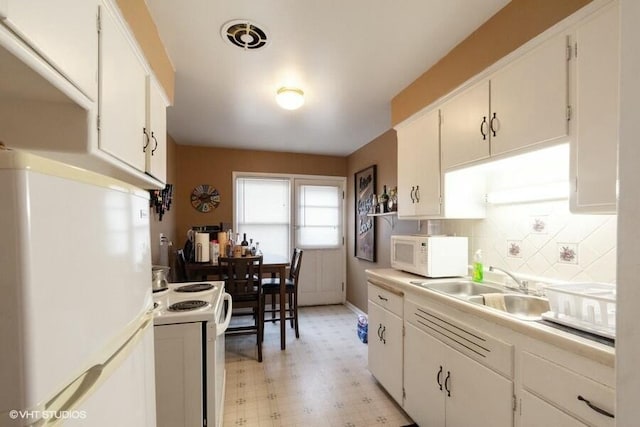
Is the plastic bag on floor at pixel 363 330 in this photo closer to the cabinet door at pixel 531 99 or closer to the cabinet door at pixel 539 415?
the cabinet door at pixel 539 415

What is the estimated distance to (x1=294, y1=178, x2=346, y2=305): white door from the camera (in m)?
4.61

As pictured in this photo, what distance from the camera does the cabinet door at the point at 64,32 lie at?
63cm

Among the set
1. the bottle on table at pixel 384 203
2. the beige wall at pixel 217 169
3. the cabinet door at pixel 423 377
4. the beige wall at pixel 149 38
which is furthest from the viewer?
the beige wall at pixel 217 169

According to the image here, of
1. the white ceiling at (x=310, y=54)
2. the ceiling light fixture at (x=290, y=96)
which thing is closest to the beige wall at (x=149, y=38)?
the white ceiling at (x=310, y=54)

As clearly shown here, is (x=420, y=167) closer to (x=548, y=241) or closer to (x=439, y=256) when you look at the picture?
(x=439, y=256)

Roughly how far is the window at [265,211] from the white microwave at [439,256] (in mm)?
2667

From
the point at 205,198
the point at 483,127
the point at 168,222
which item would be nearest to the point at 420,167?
the point at 483,127

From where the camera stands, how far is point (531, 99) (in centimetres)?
135

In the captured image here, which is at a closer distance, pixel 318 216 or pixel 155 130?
pixel 155 130

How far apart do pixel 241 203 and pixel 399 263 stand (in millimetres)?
2755

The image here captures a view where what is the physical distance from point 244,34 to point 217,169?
2.81 metres

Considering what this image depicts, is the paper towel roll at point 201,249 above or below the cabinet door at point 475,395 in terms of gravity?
above
